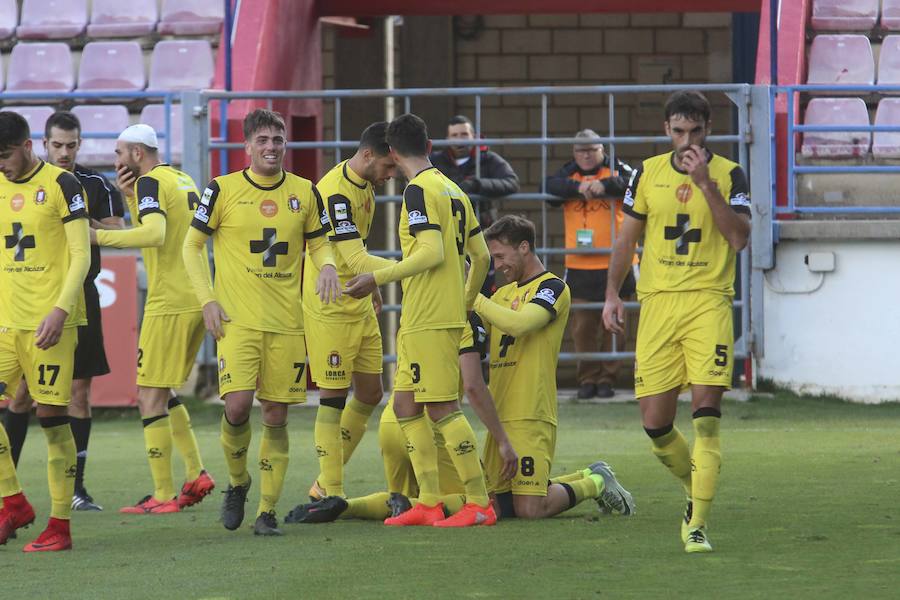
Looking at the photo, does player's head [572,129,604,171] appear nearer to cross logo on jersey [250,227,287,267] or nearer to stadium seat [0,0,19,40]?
cross logo on jersey [250,227,287,267]

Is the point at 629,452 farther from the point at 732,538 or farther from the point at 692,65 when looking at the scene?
the point at 692,65

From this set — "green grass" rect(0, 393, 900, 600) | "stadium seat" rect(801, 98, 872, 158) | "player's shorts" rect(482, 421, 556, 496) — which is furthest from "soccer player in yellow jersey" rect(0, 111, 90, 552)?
"stadium seat" rect(801, 98, 872, 158)

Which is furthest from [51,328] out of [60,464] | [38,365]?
[60,464]

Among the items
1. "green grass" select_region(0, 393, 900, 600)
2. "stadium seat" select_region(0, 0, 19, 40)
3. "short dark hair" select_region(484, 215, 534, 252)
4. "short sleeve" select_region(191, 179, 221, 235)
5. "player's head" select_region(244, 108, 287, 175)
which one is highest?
"stadium seat" select_region(0, 0, 19, 40)

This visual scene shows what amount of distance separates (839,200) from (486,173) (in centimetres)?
302

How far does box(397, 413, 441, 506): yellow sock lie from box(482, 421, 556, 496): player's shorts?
33 centimetres

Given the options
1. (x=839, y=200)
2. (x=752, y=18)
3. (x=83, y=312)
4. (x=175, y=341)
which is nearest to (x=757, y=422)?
(x=839, y=200)

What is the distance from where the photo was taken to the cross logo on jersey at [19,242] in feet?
23.4

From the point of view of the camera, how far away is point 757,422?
11648 mm

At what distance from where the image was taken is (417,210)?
7.15 metres

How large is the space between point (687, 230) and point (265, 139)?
6.37 feet

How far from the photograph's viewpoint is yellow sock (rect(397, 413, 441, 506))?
24.4ft

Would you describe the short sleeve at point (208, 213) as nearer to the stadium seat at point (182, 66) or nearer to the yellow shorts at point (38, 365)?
the yellow shorts at point (38, 365)

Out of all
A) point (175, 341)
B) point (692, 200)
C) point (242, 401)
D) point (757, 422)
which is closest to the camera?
point (692, 200)
